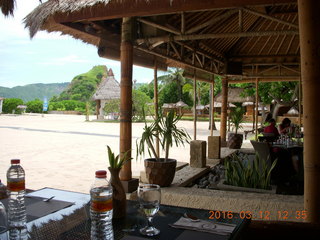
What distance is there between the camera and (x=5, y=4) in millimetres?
2969

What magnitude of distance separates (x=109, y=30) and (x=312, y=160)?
3.56 metres

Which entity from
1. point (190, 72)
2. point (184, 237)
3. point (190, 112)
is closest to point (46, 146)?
point (190, 72)

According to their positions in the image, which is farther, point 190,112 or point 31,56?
point 31,56

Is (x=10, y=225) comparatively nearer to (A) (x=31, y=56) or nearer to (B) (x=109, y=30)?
(B) (x=109, y=30)

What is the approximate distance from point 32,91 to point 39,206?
14173 cm

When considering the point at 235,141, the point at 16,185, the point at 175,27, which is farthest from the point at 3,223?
the point at 235,141

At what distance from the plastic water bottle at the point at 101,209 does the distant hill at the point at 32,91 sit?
124m

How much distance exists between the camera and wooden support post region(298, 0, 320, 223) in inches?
85.0

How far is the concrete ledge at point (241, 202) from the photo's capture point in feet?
10.4

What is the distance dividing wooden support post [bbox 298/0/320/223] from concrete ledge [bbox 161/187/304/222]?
38.9 inches

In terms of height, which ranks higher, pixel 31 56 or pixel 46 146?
pixel 31 56

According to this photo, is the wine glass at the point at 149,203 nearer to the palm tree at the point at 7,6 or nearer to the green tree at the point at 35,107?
the palm tree at the point at 7,6

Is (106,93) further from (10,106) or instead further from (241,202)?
(241,202)

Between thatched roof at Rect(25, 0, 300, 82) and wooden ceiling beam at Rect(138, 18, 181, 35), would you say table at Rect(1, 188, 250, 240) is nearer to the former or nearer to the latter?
thatched roof at Rect(25, 0, 300, 82)
